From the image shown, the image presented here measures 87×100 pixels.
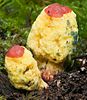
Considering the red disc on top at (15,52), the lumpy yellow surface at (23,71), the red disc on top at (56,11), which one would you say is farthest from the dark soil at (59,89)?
the red disc on top at (56,11)

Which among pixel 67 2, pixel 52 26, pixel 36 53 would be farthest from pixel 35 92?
pixel 67 2

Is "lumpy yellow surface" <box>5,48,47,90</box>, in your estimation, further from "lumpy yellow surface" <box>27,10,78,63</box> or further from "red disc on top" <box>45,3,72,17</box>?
"red disc on top" <box>45,3,72,17</box>

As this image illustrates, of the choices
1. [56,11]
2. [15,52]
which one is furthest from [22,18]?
[15,52]

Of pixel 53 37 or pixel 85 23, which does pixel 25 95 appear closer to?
pixel 53 37

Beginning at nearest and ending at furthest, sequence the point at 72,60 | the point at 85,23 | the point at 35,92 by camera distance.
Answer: the point at 35,92, the point at 72,60, the point at 85,23

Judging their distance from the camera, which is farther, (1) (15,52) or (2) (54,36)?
(2) (54,36)

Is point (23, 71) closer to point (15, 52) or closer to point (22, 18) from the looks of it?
point (15, 52)
